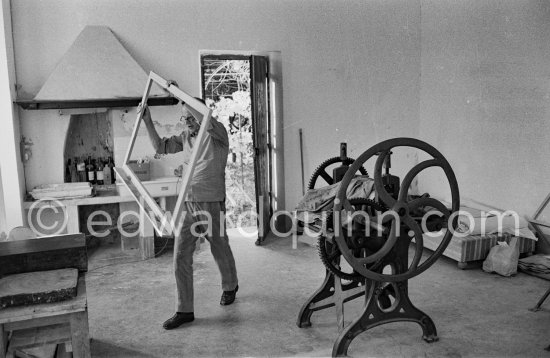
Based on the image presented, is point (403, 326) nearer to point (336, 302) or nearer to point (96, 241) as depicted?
point (336, 302)

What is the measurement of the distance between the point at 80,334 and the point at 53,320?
0.16 meters

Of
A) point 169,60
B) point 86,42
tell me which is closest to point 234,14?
point 169,60

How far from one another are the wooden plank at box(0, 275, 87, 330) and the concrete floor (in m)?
1.05

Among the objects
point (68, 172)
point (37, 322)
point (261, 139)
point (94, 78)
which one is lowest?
point (37, 322)

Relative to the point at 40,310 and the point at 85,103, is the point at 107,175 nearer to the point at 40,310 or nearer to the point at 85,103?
the point at 85,103

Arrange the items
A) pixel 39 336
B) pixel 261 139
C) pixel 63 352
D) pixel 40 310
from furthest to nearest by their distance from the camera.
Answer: pixel 261 139 < pixel 63 352 < pixel 39 336 < pixel 40 310

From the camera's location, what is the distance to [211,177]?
13.6 feet

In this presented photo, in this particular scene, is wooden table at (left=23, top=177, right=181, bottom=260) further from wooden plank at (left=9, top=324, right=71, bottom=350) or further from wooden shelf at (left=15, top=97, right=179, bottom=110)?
wooden plank at (left=9, top=324, right=71, bottom=350)

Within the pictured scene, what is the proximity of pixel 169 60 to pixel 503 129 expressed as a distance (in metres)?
4.07

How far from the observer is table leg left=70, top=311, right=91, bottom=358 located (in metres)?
2.78

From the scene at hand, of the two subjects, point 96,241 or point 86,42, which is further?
point 96,241

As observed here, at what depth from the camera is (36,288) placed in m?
2.69

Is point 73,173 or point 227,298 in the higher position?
point 73,173

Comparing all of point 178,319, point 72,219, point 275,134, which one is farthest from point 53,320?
point 275,134
